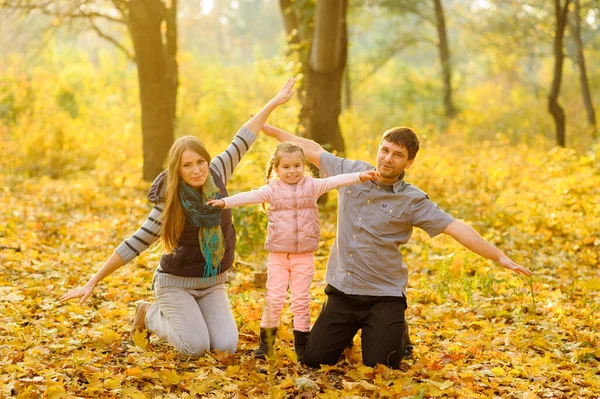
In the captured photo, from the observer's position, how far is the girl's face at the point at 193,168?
4.34 m

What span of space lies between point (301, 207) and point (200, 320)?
1.02m

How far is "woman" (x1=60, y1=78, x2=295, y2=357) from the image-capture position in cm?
435

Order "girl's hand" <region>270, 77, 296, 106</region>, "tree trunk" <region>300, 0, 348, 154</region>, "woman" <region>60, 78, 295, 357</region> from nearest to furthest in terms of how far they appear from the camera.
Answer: "woman" <region>60, 78, 295, 357</region> → "girl's hand" <region>270, 77, 296, 106</region> → "tree trunk" <region>300, 0, 348, 154</region>

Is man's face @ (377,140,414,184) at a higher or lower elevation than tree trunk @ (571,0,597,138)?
lower

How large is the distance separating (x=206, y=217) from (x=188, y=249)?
342 millimetres

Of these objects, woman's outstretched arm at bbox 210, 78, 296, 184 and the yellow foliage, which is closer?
the yellow foliage

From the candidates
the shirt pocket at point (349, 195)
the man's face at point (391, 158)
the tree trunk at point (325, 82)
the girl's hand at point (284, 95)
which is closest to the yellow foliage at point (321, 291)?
the tree trunk at point (325, 82)

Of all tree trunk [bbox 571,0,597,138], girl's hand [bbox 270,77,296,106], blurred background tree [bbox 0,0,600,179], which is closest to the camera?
girl's hand [bbox 270,77,296,106]

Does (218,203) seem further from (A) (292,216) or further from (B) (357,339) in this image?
(B) (357,339)

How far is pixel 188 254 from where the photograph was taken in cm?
455

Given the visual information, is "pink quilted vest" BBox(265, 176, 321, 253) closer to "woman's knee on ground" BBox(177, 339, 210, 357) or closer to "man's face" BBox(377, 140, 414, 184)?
"man's face" BBox(377, 140, 414, 184)

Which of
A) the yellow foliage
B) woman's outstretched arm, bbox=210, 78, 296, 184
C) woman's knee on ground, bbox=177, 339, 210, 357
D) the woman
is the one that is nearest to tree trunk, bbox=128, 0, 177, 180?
the yellow foliage

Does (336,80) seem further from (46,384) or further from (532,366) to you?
(46,384)

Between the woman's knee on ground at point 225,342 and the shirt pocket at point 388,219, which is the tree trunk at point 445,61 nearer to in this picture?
the shirt pocket at point 388,219
